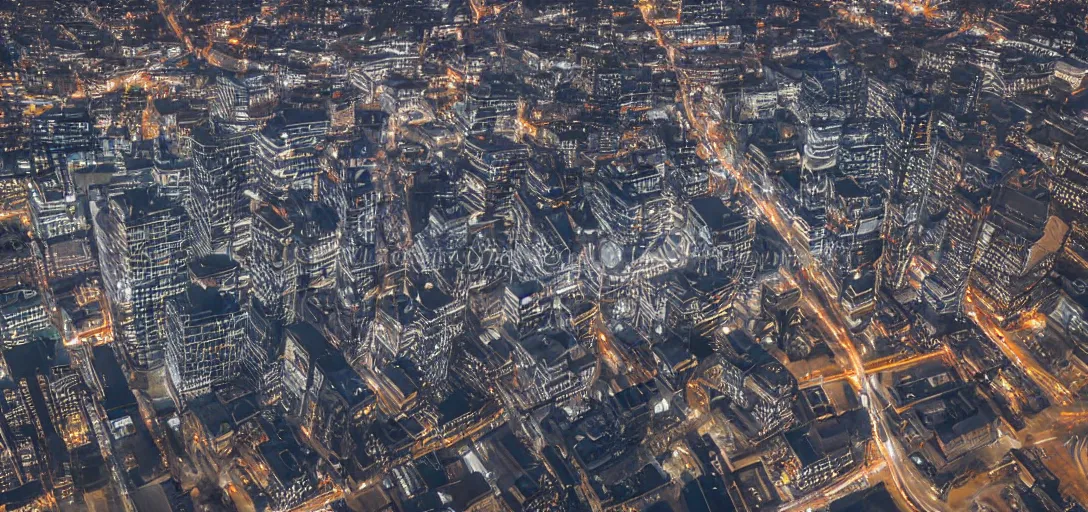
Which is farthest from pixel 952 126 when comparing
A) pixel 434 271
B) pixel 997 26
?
pixel 434 271

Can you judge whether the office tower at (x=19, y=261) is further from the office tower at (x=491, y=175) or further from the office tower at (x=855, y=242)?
the office tower at (x=855, y=242)

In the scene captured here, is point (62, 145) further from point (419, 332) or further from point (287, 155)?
point (419, 332)

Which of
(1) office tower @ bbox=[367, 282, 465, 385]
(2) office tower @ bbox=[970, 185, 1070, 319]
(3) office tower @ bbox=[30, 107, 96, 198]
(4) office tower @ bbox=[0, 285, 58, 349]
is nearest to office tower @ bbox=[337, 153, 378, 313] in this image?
(1) office tower @ bbox=[367, 282, 465, 385]

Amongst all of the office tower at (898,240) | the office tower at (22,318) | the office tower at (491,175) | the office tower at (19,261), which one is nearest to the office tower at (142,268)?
the office tower at (22,318)

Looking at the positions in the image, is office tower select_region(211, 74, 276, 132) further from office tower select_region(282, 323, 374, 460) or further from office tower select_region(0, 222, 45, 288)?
office tower select_region(282, 323, 374, 460)

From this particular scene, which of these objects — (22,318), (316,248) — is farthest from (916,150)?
(22,318)

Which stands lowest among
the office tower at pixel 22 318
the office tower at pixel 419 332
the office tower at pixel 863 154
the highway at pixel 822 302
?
the highway at pixel 822 302
